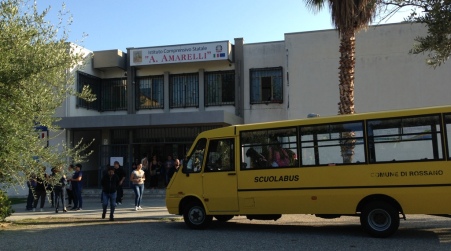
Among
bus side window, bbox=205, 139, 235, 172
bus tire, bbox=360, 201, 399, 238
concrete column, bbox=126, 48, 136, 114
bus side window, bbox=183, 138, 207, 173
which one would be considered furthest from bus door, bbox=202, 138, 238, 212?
concrete column, bbox=126, 48, 136, 114

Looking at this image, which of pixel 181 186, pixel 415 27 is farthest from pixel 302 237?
pixel 415 27

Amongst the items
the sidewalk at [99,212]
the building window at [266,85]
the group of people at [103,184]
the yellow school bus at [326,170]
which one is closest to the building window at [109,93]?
the group of people at [103,184]

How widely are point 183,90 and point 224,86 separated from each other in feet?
7.80

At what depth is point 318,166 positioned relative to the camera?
10.1 meters

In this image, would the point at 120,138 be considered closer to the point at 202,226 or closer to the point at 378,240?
the point at 202,226

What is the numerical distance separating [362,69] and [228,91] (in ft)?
23.3

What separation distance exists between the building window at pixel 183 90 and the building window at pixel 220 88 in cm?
64

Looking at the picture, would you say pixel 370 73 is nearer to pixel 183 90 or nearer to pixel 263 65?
pixel 263 65

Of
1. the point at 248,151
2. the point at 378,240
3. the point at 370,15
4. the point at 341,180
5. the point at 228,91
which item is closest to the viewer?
the point at 378,240

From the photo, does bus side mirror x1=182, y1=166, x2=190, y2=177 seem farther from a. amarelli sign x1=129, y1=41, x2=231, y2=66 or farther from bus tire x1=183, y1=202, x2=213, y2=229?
a. amarelli sign x1=129, y1=41, x2=231, y2=66

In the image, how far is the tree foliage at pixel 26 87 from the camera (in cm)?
1038

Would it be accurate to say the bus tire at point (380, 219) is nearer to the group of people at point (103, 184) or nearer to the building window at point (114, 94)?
the group of people at point (103, 184)

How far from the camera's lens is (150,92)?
82.7 ft

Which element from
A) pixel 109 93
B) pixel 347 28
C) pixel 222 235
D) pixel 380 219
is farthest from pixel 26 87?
pixel 109 93
